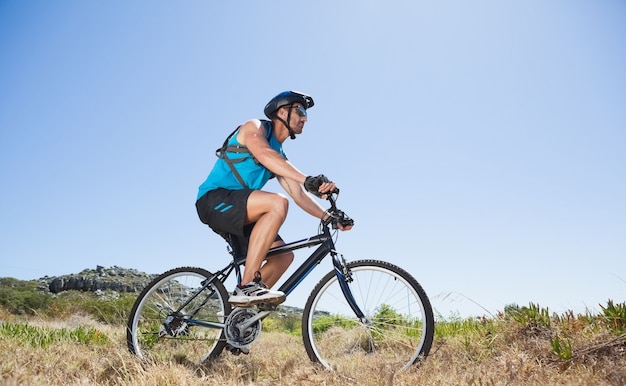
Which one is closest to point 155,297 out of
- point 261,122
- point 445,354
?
point 261,122

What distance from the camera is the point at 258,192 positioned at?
4332 millimetres

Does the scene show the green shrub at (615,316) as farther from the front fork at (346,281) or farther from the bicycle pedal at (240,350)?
the bicycle pedal at (240,350)

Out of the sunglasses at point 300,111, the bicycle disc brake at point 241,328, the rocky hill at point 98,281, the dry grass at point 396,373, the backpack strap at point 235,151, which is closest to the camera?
the dry grass at point 396,373

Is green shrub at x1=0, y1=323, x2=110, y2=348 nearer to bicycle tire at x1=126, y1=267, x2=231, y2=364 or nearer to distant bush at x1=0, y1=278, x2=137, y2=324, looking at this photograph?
bicycle tire at x1=126, y1=267, x2=231, y2=364

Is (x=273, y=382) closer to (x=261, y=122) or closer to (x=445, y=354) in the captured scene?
(x=445, y=354)

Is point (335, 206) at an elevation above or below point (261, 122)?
below

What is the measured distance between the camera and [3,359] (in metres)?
3.92

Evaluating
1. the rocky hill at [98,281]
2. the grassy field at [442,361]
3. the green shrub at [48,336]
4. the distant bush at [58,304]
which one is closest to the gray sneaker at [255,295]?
the grassy field at [442,361]

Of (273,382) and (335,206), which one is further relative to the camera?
(335,206)

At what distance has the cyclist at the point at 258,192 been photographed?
4242 mm

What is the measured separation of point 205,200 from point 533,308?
11.8 ft

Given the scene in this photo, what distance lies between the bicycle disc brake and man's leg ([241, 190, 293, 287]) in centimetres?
32

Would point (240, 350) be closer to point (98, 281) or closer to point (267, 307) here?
point (267, 307)

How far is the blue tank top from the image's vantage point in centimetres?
455
